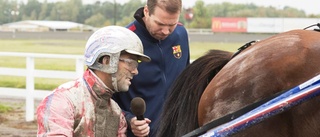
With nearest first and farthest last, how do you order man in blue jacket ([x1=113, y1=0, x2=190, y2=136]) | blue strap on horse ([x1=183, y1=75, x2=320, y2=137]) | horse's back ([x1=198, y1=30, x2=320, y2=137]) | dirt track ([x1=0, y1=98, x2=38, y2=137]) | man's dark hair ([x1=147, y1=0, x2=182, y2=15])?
blue strap on horse ([x1=183, y1=75, x2=320, y2=137]) < horse's back ([x1=198, y1=30, x2=320, y2=137]) < man's dark hair ([x1=147, y1=0, x2=182, y2=15]) < man in blue jacket ([x1=113, y1=0, x2=190, y2=136]) < dirt track ([x1=0, y1=98, x2=38, y2=137])

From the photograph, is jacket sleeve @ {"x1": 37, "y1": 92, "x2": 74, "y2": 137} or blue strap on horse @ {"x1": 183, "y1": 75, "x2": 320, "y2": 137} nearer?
blue strap on horse @ {"x1": 183, "y1": 75, "x2": 320, "y2": 137}

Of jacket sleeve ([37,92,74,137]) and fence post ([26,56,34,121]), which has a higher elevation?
jacket sleeve ([37,92,74,137])

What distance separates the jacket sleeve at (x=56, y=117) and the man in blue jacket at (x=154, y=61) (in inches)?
30.9

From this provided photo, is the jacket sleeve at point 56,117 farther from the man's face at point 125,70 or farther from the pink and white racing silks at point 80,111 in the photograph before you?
the man's face at point 125,70

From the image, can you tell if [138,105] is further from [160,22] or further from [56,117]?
[160,22]

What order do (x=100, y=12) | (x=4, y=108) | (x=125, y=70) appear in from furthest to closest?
(x=100, y=12) → (x=4, y=108) → (x=125, y=70)

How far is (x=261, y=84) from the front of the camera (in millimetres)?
2473

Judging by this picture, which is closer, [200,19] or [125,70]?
[125,70]

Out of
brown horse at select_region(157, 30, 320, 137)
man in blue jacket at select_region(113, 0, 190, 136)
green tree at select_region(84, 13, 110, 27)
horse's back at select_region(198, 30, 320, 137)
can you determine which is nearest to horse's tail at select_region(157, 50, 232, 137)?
brown horse at select_region(157, 30, 320, 137)

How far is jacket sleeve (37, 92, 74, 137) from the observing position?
7.72ft

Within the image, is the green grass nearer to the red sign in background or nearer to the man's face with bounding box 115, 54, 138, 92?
the man's face with bounding box 115, 54, 138, 92

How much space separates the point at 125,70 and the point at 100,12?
59.2 m

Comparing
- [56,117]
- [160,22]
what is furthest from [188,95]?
[56,117]

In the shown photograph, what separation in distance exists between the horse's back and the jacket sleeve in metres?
0.69
